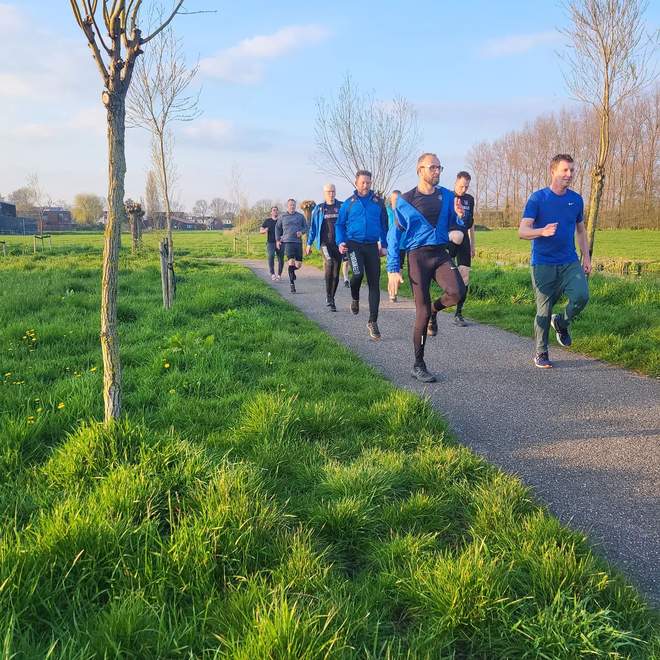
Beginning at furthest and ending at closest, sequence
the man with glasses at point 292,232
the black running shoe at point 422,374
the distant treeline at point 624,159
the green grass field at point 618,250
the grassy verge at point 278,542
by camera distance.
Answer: the distant treeline at point 624,159 → the green grass field at point 618,250 → the man with glasses at point 292,232 → the black running shoe at point 422,374 → the grassy verge at point 278,542

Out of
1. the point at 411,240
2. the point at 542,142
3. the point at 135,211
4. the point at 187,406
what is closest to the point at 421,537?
the point at 187,406

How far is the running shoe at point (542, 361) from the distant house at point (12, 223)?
89.6 metres

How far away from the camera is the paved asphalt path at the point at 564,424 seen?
269 centimetres

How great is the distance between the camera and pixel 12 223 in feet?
269

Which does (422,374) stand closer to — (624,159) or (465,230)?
(465,230)

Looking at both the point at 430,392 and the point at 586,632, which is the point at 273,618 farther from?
the point at 430,392

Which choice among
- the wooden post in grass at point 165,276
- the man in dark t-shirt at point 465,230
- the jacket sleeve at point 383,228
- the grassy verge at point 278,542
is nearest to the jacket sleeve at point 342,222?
the jacket sleeve at point 383,228

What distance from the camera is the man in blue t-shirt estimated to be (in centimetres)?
564

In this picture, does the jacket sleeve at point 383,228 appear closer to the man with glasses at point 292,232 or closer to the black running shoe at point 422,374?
the black running shoe at point 422,374

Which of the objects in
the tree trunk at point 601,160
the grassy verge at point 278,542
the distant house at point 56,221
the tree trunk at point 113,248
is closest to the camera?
the grassy verge at point 278,542

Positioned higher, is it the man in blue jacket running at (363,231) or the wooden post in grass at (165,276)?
the man in blue jacket running at (363,231)

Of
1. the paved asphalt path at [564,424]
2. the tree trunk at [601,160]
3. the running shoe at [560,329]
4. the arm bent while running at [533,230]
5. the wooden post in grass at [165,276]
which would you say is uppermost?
the tree trunk at [601,160]

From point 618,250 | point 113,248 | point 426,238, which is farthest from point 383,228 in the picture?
point 618,250

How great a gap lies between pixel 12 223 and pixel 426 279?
9366 centimetres
